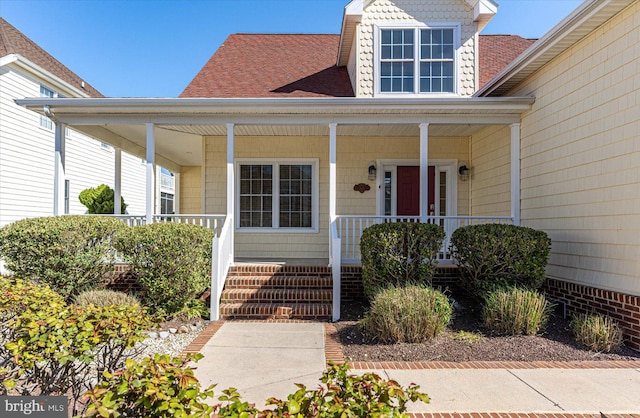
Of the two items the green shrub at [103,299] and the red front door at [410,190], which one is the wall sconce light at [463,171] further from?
the green shrub at [103,299]

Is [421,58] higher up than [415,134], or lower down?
higher up

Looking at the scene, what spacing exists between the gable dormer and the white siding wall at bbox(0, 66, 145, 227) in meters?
9.70

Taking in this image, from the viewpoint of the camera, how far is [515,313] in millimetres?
5223

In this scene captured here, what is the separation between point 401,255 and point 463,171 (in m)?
4.20

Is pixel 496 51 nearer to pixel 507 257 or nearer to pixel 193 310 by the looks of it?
pixel 507 257

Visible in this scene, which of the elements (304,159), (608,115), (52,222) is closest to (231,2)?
(304,159)

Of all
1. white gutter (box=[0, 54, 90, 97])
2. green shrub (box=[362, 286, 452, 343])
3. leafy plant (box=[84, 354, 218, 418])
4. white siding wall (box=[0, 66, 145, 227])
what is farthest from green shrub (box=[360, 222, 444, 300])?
white gutter (box=[0, 54, 90, 97])

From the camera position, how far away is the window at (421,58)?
8820 millimetres

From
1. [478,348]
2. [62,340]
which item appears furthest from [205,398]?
[478,348]

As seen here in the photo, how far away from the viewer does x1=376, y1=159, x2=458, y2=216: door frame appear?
9.34 m

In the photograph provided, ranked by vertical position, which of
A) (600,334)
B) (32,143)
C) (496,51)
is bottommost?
(600,334)

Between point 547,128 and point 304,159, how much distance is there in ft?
16.4

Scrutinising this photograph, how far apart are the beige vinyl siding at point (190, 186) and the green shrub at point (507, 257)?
360 inches

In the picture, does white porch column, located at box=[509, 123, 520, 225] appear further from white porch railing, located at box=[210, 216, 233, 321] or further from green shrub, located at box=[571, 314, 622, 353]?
white porch railing, located at box=[210, 216, 233, 321]
